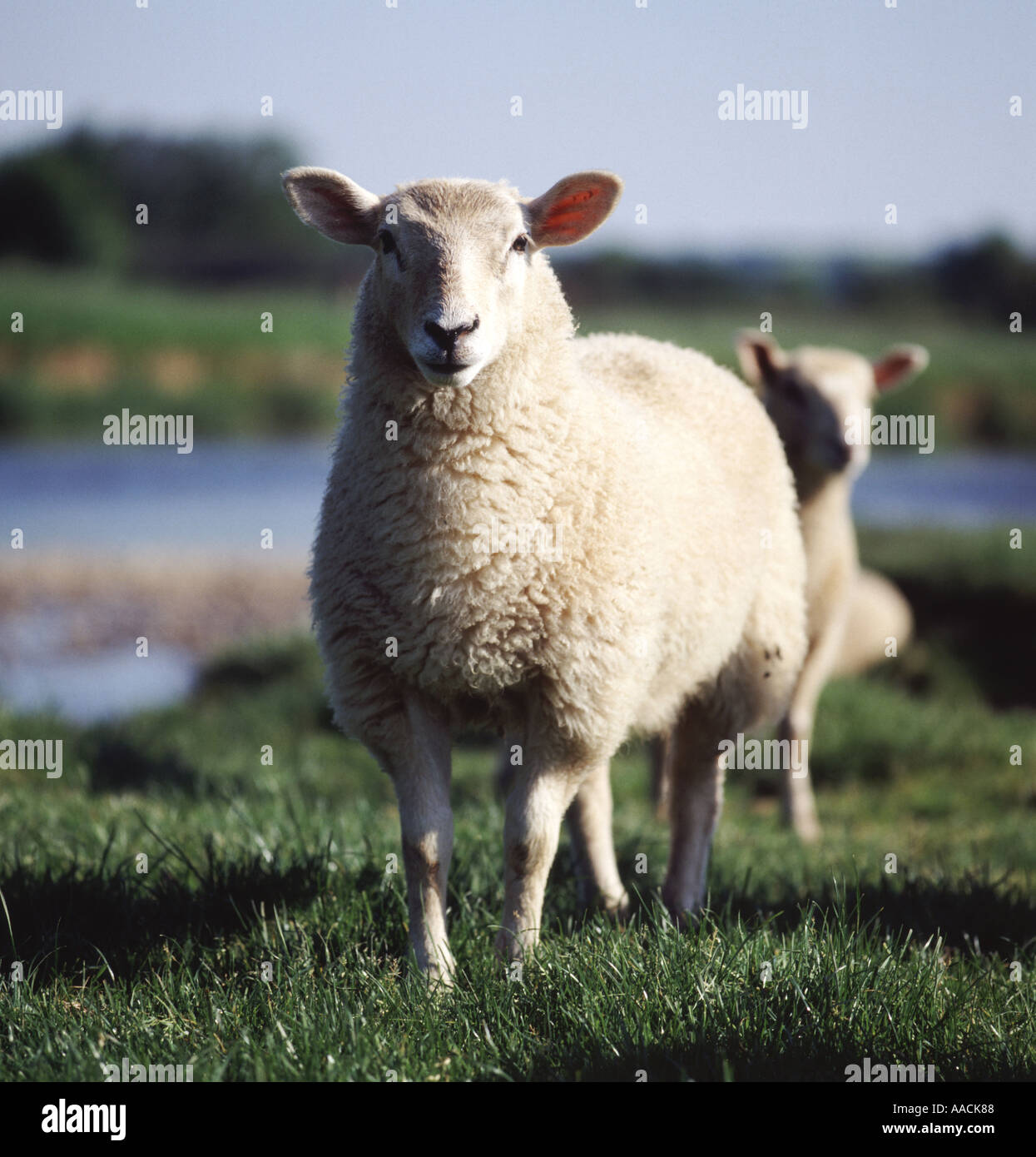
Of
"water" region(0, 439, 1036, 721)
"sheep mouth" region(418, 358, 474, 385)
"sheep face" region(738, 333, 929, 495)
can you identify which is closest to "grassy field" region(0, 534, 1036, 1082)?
"sheep mouth" region(418, 358, 474, 385)

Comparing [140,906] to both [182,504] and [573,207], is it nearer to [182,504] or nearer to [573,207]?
[573,207]

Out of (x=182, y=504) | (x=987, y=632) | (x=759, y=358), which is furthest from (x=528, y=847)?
(x=182, y=504)

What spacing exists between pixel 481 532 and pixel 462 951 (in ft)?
3.45

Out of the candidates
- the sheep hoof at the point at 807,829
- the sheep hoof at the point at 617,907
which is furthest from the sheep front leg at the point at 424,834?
the sheep hoof at the point at 807,829

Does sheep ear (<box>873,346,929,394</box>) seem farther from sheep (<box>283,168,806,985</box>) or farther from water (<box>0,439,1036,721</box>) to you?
water (<box>0,439,1036,721</box>)

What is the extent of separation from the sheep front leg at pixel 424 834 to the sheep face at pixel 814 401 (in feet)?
10.0

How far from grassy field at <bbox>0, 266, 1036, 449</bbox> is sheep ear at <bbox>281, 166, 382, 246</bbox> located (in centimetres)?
2140

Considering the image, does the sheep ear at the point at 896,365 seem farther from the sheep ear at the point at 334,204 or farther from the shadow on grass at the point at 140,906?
the shadow on grass at the point at 140,906

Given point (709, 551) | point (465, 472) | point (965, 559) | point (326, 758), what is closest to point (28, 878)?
point (465, 472)

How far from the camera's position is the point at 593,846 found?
147 inches

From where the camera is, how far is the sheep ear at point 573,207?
320 cm

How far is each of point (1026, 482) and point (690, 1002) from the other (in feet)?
73.7

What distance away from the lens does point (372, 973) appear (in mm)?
2977

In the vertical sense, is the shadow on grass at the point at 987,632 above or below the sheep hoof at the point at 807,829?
above
